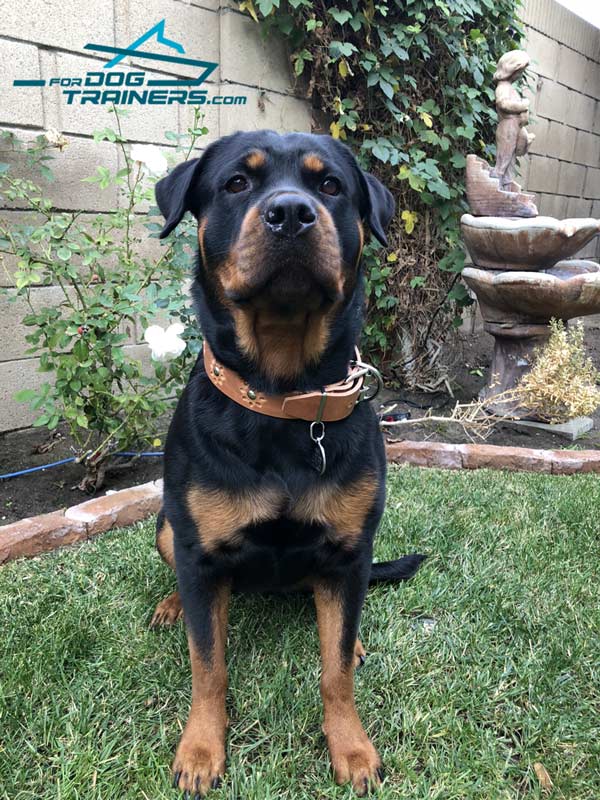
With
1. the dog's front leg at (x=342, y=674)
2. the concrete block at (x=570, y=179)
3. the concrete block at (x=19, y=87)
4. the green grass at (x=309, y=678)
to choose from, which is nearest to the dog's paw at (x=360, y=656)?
the green grass at (x=309, y=678)

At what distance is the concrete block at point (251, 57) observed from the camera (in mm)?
3877

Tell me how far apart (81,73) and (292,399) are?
2744 millimetres

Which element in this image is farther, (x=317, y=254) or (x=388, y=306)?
(x=388, y=306)

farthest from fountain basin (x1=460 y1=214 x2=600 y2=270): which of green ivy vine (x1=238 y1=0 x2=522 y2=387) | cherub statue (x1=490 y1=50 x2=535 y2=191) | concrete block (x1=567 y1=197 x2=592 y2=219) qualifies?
concrete block (x1=567 y1=197 x2=592 y2=219)

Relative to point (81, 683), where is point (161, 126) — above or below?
above

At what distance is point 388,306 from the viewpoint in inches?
177

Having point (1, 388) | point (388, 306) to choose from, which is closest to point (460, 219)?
point (388, 306)

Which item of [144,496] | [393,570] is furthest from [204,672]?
[144,496]

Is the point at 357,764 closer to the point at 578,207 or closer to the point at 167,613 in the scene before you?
the point at 167,613

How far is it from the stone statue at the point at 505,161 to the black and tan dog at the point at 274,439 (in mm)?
2887

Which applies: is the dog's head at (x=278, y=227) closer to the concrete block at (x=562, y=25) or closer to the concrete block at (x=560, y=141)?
the concrete block at (x=562, y=25)

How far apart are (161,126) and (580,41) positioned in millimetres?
5962

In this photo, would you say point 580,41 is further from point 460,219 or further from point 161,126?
point 161,126

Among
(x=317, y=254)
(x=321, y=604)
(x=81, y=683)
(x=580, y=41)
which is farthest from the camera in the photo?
(x=580, y=41)
